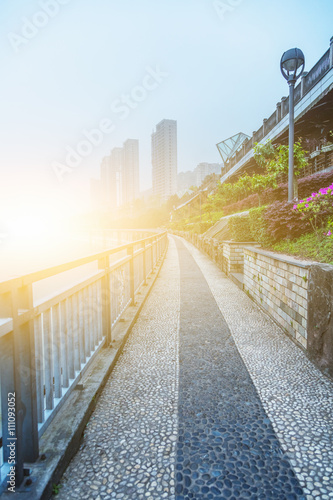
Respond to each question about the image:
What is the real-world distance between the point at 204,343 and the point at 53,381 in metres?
2.24

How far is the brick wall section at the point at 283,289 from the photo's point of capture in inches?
142

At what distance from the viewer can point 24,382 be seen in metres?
1.64

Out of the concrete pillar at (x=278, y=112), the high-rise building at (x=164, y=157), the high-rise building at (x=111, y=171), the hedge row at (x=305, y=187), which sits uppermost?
the high-rise building at (x=164, y=157)

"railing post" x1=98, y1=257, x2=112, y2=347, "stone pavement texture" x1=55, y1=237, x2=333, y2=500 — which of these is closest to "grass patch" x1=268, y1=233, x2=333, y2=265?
"stone pavement texture" x1=55, y1=237, x2=333, y2=500

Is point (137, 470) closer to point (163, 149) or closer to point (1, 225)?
point (1, 225)

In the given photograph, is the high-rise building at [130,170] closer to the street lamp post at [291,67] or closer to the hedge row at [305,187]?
the hedge row at [305,187]

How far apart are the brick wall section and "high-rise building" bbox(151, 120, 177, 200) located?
144 m

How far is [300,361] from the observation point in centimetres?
333

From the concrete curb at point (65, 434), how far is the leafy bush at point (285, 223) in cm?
417

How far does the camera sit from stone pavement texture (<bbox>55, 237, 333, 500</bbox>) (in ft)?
5.59

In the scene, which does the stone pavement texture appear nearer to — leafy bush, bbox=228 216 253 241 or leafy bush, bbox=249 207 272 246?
leafy bush, bbox=249 207 272 246

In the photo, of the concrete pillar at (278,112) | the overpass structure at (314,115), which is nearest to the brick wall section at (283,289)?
the overpass structure at (314,115)

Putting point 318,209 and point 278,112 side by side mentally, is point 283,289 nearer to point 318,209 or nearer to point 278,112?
point 318,209

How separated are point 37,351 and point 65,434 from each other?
62cm
